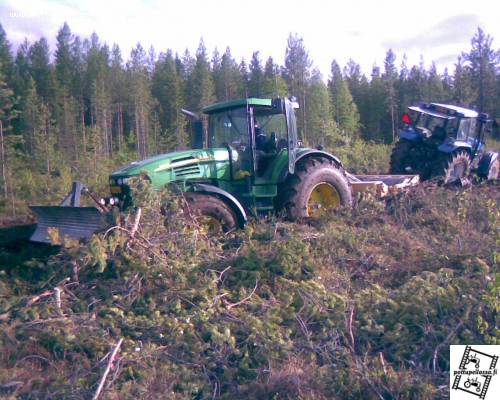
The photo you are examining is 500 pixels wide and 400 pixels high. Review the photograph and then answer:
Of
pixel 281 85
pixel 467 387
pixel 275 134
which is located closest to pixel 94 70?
pixel 281 85

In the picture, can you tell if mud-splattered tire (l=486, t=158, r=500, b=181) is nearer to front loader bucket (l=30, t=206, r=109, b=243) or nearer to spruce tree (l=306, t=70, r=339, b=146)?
front loader bucket (l=30, t=206, r=109, b=243)

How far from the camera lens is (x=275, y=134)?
375 inches

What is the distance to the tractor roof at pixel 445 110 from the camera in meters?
14.5

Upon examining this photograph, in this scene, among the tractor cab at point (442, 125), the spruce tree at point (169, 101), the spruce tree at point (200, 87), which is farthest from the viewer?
the spruce tree at point (200, 87)

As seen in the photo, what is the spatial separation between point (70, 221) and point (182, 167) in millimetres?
1738

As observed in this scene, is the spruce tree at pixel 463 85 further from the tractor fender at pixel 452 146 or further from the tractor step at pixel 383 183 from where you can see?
the tractor step at pixel 383 183

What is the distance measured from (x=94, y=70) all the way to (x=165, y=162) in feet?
135

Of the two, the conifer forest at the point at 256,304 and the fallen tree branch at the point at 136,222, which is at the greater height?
the fallen tree branch at the point at 136,222

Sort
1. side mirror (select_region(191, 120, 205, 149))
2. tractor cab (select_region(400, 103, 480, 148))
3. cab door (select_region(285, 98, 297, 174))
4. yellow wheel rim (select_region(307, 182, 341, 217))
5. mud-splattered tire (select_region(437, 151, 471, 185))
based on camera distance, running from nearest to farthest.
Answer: cab door (select_region(285, 98, 297, 174)) < side mirror (select_region(191, 120, 205, 149)) < yellow wheel rim (select_region(307, 182, 341, 217)) < mud-splattered tire (select_region(437, 151, 471, 185)) < tractor cab (select_region(400, 103, 480, 148))

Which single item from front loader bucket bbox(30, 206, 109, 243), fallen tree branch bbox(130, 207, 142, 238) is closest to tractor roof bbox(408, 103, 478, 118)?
front loader bucket bbox(30, 206, 109, 243)

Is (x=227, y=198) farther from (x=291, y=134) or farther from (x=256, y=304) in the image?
(x=256, y=304)

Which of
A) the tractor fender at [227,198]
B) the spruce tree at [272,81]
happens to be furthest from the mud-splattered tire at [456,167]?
the spruce tree at [272,81]

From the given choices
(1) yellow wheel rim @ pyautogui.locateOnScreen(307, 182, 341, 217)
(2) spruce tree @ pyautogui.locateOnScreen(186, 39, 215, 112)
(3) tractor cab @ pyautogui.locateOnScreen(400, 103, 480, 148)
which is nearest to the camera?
(1) yellow wheel rim @ pyautogui.locateOnScreen(307, 182, 341, 217)

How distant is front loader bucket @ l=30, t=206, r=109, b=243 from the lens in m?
7.39
